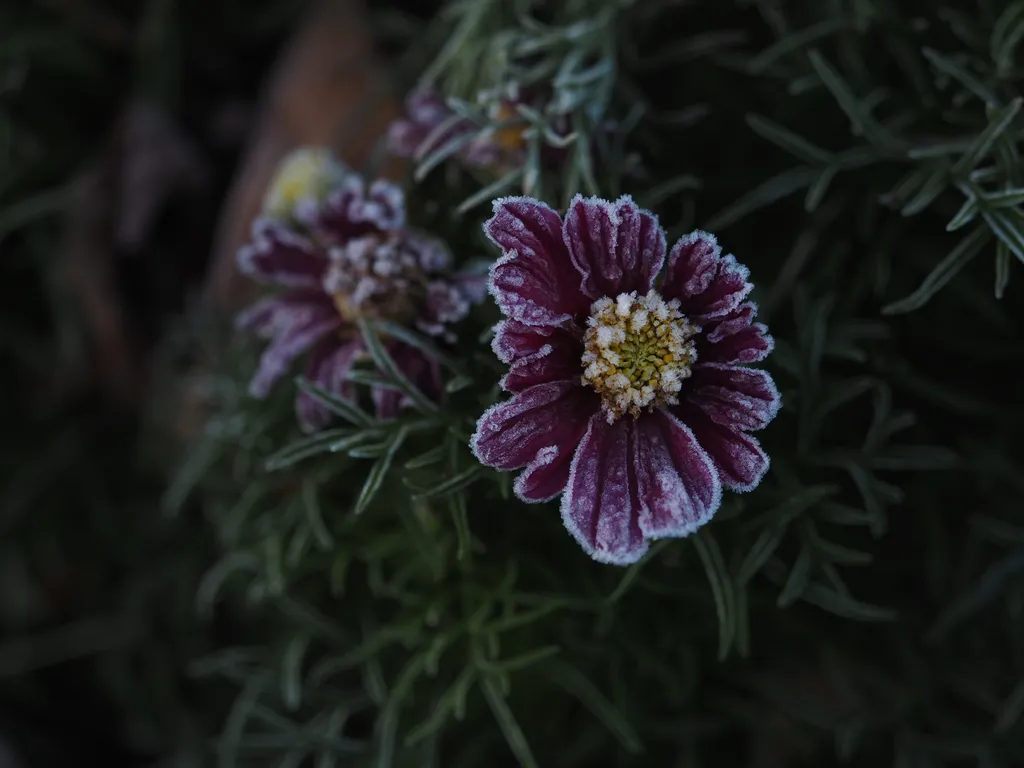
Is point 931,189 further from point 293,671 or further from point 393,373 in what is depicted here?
point 293,671

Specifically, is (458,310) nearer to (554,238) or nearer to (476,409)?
(476,409)

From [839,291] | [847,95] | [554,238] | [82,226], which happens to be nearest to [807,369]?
[839,291]

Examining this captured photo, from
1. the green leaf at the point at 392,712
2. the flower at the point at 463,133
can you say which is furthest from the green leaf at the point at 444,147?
the green leaf at the point at 392,712

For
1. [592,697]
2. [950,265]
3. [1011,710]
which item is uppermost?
[950,265]

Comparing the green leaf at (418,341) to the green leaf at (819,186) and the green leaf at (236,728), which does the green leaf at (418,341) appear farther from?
the green leaf at (236,728)

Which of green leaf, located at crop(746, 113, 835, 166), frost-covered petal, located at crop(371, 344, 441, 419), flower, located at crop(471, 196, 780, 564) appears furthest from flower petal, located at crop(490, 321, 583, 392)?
green leaf, located at crop(746, 113, 835, 166)

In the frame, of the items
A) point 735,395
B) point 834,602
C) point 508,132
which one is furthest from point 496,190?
point 834,602
